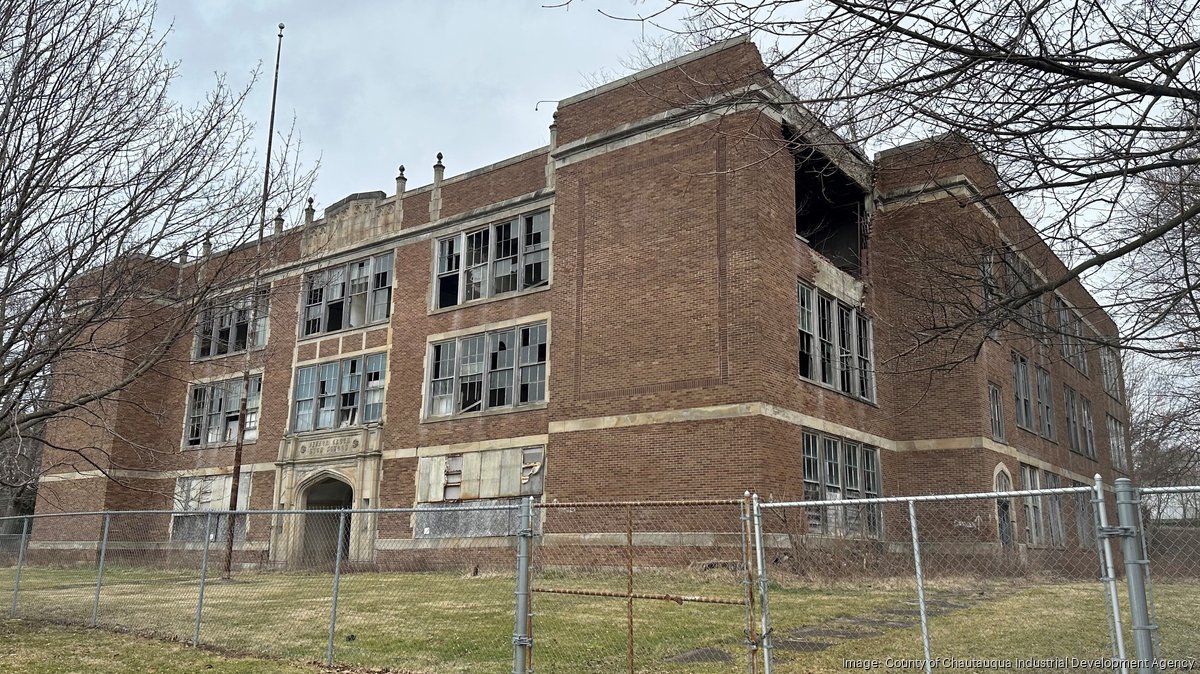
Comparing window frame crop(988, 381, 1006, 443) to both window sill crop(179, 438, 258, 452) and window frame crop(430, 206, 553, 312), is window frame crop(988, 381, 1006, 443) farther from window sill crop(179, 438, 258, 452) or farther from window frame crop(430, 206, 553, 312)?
window sill crop(179, 438, 258, 452)

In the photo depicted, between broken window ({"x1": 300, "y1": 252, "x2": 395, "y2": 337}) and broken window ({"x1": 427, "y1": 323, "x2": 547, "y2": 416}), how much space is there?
10.4 feet

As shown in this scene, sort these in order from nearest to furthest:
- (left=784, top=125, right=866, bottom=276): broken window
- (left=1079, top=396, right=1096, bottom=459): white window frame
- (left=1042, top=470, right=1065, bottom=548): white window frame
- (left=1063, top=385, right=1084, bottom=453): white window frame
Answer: (left=784, top=125, right=866, bottom=276): broken window → (left=1042, top=470, right=1065, bottom=548): white window frame → (left=1063, top=385, right=1084, bottom=453): white window frame → (left=1079, top=396, right=1096, bottom=459): white window frame

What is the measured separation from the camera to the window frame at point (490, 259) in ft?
81.9

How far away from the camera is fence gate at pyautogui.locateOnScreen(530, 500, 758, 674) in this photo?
9.29 metres

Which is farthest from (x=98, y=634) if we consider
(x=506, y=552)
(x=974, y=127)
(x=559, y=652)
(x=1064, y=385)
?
(x=1064, y=385)

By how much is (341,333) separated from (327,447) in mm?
3559

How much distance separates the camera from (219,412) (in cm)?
3152

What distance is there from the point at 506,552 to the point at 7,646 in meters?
11.9

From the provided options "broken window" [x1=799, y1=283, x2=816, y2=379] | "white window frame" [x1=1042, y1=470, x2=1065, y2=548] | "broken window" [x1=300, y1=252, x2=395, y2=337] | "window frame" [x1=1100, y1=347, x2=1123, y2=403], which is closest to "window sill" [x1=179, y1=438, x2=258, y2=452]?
"broken window" [x1=300, y1=252, x2=395, y2=337]

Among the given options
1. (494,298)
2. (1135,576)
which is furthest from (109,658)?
(494,298)

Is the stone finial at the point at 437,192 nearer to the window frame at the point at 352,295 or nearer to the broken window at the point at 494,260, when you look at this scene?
the broken window at the point at 494,260

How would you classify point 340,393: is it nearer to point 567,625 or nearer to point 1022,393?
point 567,625

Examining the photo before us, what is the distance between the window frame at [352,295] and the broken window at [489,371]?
3049mm

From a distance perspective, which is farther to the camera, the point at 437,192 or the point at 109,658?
the point at 437,192
